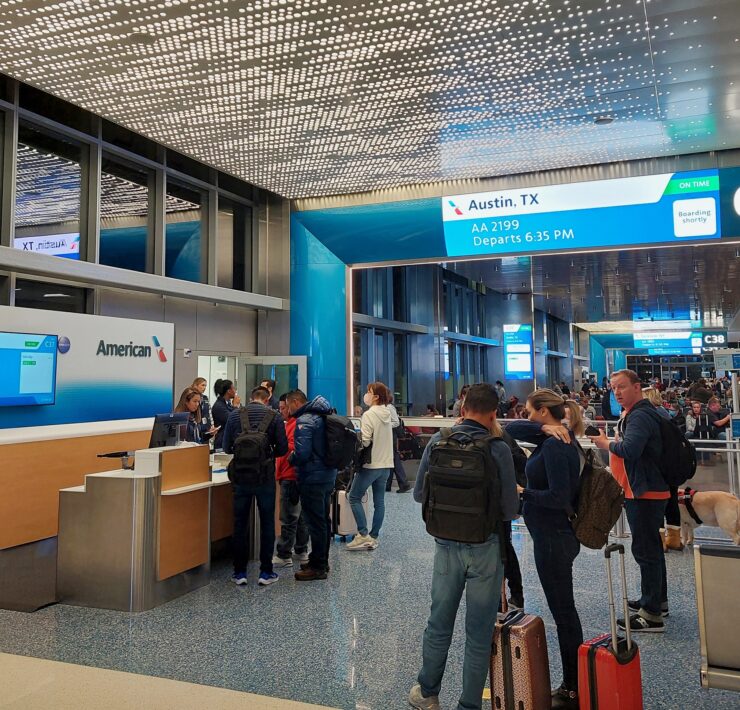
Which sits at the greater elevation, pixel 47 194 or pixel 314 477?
pixel 47 194

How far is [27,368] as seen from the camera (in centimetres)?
646

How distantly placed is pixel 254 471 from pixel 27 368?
132 inches

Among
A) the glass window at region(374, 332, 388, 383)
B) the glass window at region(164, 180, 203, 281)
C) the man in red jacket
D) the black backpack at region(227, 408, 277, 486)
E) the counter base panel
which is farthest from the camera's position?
the glass window at region(374, 332, 388, 383)

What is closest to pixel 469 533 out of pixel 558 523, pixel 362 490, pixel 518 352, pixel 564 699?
pixel 558 523

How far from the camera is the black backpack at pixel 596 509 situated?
2.80 meters

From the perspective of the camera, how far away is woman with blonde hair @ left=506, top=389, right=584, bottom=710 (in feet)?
9.07

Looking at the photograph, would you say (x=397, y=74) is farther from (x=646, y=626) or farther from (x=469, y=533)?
(x=646, y=626)

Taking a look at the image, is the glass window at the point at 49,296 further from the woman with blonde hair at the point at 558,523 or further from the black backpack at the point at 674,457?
the black backpack at the point at 674,457

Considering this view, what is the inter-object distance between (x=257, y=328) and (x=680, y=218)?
6.66m

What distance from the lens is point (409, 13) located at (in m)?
4.99

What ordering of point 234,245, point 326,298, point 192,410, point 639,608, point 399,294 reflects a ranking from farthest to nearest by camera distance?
point 234,245
point 326,298
point 399,294
point 192,410
point 639,608

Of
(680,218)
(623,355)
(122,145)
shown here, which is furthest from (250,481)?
(623,355)

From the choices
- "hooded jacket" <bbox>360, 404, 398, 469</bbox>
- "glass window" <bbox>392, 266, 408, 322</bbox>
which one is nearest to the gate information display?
"glass window" <bbox>392, 266, 408, 322</bbox>

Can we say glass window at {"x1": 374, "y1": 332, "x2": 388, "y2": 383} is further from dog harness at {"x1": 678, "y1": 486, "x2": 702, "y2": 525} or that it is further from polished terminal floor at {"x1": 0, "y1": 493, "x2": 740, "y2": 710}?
dog harness at {"x1": 678, "y1": 486, "x2": 702, "y2": 525}
